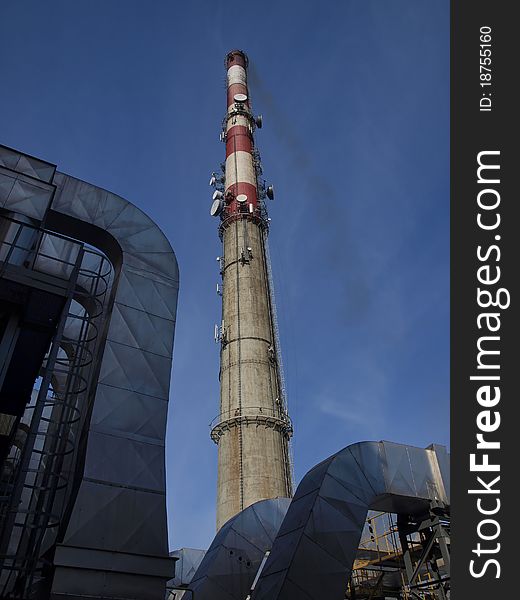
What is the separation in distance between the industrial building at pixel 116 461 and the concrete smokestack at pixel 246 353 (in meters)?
4.99

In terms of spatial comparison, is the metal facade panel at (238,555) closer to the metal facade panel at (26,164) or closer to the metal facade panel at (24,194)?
the metal facade panel at (24,194)

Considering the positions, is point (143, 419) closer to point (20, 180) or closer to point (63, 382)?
point (20, 180)

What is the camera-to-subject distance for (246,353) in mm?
24609

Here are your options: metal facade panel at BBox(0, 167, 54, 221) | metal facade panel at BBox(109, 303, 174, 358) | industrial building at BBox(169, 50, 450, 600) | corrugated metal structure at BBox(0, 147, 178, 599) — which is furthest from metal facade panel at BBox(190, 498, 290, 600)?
metal facade panel at BBox(0, 167, 54, 221)

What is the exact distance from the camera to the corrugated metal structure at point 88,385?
7828 mm

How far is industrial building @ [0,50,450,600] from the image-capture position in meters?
8.04

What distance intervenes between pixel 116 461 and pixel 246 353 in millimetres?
15877

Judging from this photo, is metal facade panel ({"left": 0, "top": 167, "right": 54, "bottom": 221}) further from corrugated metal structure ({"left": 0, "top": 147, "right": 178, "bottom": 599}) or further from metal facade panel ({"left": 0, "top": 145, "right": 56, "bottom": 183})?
metal facade panel ({"left": 0, "top": 145, "right": 56, "bottom": 183})

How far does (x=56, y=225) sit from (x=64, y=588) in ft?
Answer: 22.2

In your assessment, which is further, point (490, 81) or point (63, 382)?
point (63, 382)

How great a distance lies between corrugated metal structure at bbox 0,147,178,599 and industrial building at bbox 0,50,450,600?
0.02 meters

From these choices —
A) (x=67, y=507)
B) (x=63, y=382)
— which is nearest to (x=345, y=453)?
(x=67, y=507)

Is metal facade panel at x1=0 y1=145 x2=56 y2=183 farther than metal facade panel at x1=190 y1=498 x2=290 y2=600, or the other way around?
metal facade panel at x1=190 y1=498 x2=290 y2=600

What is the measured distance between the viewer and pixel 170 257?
11656 millimetres
